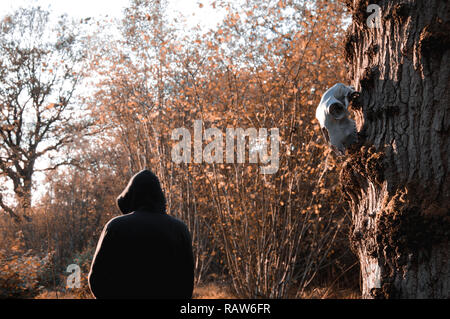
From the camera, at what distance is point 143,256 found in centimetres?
231

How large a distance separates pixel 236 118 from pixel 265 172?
0.72 metres

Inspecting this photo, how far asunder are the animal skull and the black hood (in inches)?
43.7

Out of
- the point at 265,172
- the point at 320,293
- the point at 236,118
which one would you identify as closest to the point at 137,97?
the point at 236,118

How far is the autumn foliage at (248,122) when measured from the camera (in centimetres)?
478

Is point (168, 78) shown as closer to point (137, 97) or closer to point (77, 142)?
point (137, 97)

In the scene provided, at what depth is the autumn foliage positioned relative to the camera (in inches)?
188

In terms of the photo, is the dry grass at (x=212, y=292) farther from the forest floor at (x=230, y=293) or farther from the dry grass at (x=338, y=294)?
the dry grass at (x=338, y=294)

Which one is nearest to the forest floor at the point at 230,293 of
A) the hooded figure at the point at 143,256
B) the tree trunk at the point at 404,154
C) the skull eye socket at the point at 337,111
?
the hooded figure at the point at 143,256

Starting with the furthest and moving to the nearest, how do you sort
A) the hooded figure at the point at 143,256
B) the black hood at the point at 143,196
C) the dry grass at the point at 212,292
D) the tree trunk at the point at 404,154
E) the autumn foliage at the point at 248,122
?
the dry grass at the point at 212,292 < the autumn foliage at the point at 248,122 < the black hood at the point at 143,196 < the hooded figure at the point at 143,256 < the tree trunk at the point at 404,154

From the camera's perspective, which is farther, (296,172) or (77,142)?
(77,142)

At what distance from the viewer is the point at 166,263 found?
2379 millimetres

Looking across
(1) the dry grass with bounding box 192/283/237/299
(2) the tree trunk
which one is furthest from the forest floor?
(2) the tree trunk

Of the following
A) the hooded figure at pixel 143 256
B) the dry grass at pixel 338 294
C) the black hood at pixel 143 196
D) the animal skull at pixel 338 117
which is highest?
the animal skull at pixel 338 117

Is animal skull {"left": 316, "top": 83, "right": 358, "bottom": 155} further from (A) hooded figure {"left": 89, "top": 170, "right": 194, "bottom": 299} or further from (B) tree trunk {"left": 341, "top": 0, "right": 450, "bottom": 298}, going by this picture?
Answer: (A) hooded figure {"left": 89, "top": 170, "right": 194, "bottom": 299}
